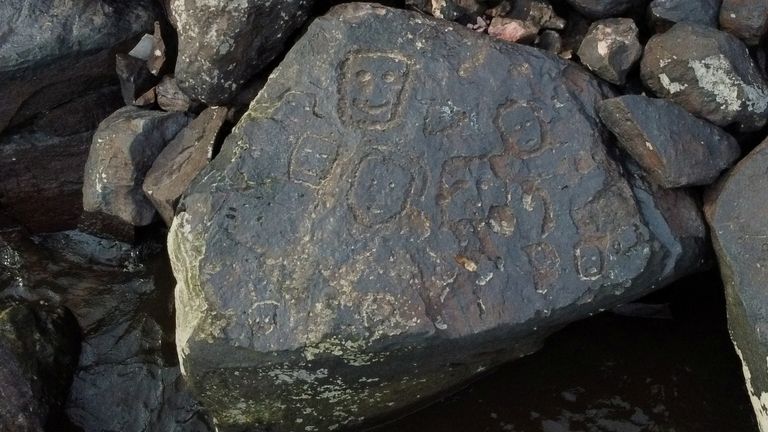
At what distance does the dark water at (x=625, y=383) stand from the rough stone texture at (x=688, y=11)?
1098 mm

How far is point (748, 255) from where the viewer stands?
2.79 meters

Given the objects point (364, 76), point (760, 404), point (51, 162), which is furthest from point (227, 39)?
point (760, 404)

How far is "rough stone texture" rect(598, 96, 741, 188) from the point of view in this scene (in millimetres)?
2818

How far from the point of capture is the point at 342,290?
2701 mm

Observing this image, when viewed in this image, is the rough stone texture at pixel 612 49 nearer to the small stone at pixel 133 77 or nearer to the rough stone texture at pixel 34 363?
the small stone at pixel 133 77

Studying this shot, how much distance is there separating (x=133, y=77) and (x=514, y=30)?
1.63 meters

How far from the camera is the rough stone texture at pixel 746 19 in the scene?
2918mm

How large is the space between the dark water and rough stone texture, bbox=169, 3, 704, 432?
1.48 ft

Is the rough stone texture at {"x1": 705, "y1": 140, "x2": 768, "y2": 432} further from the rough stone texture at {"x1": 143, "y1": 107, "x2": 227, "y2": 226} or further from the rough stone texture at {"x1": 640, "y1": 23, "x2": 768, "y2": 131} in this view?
the rough stone texture at {"x1": 143, "y1": 107, "x2": 227, "y2": 226}

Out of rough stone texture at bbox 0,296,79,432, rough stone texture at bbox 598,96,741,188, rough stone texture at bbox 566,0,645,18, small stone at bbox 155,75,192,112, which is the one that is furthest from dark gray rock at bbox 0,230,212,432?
rough stone texture at bbox 566,0,645,18

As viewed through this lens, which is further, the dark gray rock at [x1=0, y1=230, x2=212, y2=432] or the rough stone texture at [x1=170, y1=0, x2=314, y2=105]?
the dark gray rock at [x1=0, y1=230, x2=212, y2=432]

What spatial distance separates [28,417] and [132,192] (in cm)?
96

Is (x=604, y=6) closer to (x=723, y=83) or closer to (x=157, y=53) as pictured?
(x=723, y=83)

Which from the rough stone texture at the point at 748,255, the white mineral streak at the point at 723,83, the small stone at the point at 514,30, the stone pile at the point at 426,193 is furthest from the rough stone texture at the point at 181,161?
the rough stone texture at the point at 748,255
